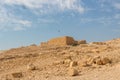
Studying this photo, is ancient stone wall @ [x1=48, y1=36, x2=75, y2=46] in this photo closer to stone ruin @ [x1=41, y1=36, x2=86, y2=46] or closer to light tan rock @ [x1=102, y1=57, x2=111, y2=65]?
stone ruin @ [x1=41, y1=36, x2=86, y2=46]

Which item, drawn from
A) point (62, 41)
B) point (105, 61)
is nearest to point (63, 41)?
point (62, 41)

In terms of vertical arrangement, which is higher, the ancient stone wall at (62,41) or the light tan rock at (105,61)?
the ancient stone wall at (62,41)

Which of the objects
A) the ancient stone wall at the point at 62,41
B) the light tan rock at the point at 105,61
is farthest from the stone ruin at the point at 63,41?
the light tan rock at the point at 105,61

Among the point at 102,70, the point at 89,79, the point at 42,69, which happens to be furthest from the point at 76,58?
the point at 89,79

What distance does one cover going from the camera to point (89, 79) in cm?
1182

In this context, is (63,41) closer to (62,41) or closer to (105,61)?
(62,41)

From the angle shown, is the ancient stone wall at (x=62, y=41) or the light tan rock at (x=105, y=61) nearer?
the light tan rock at (x=105, y=61)

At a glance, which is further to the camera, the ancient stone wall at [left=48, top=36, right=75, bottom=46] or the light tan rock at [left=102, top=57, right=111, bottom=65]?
the ancient stone wall at [left=48, top=36, right=75, bottom=46]

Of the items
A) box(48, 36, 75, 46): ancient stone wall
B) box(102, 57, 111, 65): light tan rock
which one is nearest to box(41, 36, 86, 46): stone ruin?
box(48, 36, 75, 46): ancient stone wall

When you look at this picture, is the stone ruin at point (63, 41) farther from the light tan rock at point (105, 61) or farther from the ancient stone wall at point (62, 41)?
the light tan rock at point (105, 61)

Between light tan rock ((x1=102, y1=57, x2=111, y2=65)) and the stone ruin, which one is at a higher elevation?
the stone ruin

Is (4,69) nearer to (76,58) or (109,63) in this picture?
(76,58)

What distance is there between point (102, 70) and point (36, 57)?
761 centimetres

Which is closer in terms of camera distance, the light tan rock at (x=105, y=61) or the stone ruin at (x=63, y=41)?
the light tan rock at (x=105, y=61)
